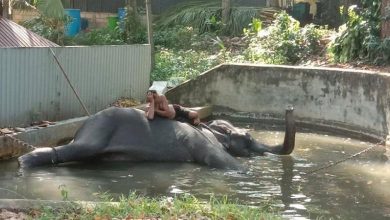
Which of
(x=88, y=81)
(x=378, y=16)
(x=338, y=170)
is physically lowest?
(x=338, y=170)

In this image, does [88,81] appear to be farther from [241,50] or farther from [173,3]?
[173,3]

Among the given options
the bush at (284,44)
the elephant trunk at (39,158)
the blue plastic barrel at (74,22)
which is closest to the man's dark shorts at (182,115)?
the elephant trunk at (39,158)

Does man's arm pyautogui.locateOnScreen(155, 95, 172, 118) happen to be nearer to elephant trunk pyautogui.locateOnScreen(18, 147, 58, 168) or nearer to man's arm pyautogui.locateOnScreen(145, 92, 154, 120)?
man's arm pyautogui.locateOnScreen(145, 92, 154, 120)

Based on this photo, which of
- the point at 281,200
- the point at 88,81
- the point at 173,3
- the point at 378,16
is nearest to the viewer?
the point at 281,200

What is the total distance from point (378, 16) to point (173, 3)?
12753 millimetres

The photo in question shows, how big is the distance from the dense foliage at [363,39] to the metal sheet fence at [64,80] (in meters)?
5.73

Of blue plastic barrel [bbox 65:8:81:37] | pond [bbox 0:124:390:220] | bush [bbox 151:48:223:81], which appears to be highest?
blue plastic barrel [bbox 65:8:81:37]

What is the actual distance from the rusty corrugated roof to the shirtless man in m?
4.61

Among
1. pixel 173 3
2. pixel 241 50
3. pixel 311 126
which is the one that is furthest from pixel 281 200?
pixel 173 3

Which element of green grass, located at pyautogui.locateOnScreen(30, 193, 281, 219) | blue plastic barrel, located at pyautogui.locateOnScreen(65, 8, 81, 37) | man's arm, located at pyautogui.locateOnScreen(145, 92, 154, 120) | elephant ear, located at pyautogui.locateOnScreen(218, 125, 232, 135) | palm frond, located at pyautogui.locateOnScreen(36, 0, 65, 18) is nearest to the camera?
green grass, located at pyautogui.locateOnScreen(30, 193, 281, 219)

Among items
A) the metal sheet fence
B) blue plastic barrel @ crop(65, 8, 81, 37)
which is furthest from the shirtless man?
blue plastic barrel @ crop(65, 8, 81, 37)

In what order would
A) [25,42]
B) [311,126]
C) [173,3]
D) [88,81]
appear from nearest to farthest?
[88,81] < [25,42] < [311,126] < [173,3]

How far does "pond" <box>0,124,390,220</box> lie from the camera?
9.32 metres

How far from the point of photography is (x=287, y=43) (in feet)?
69.9
